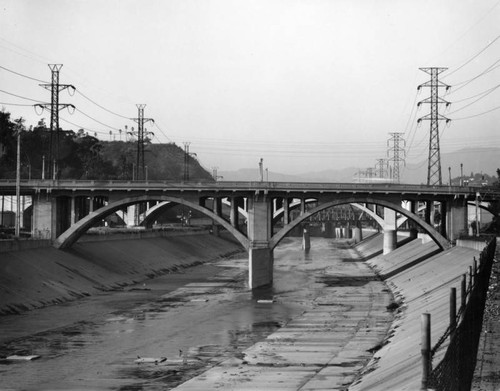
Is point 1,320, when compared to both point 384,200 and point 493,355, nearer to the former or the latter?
point 493,355

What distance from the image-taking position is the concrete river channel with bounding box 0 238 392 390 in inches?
1554

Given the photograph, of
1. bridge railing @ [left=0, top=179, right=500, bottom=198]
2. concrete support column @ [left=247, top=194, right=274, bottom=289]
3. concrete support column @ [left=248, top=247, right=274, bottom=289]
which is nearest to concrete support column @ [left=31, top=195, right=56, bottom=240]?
bridge railing @ [left=0, top=179, right=500, bottom=198]

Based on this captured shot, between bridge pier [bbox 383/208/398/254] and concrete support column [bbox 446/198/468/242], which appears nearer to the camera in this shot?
concrete support column [bbox 446/198/468/242]

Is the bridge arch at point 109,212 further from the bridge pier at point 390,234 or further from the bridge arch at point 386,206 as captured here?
the bridge pier at point 390,234

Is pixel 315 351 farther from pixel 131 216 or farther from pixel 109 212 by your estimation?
pixel 131 216

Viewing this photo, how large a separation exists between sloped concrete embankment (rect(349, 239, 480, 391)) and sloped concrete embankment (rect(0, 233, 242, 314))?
106 ft

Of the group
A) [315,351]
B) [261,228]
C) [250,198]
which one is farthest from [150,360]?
[250,198]

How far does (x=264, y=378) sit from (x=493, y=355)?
12.4 meters

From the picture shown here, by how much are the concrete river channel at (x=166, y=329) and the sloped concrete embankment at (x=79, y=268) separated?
2.39 meters

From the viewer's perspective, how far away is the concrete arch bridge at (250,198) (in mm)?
96125

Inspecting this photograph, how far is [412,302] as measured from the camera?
67.8 m

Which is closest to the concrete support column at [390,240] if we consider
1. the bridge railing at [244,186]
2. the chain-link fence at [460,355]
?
the bridge railing at [244,186]

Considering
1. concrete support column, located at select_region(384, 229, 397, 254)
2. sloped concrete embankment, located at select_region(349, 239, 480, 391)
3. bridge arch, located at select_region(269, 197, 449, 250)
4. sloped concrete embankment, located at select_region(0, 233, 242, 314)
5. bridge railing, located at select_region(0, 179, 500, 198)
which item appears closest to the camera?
sloped concrete embankment, located at select_region(349, 239, 480, 391)

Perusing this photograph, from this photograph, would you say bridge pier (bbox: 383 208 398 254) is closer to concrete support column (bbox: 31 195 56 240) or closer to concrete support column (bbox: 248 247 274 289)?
concrete support column (bbox: 248 247 274 289)
